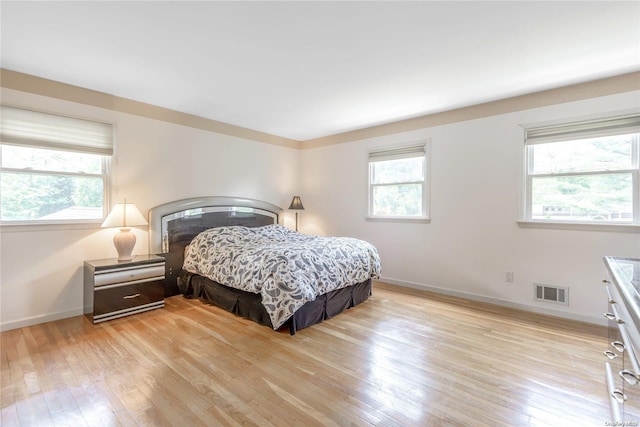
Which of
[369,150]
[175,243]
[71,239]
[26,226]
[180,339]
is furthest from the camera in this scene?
[369,150]

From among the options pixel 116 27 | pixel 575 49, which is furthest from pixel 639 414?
pixel 116 27

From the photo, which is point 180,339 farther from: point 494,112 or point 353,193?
point 494,112

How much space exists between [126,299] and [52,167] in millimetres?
1587

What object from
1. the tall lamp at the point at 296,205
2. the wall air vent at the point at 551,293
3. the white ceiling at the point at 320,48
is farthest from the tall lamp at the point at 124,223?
the wall air vent at the point at 551,293

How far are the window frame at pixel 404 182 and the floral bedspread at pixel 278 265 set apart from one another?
40.3 inches

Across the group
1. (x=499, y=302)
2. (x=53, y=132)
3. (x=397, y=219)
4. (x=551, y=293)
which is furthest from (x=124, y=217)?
(x=551, y=293)

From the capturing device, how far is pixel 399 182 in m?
4.48

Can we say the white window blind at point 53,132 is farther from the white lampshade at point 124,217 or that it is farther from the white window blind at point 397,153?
the white window blind at point 397,153

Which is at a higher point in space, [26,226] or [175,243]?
[26,226]

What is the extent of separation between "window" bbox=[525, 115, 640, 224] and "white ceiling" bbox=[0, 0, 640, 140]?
53 centimetres

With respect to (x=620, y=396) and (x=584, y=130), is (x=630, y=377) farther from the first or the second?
(x=584, y=130)

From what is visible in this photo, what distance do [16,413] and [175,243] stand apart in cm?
237

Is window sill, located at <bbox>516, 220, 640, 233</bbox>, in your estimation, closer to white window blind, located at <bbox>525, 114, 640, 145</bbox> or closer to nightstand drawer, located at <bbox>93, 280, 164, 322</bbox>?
white window blind, located at <bbox>525, 114, 640, 145</bbox>

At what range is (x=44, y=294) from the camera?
300 cm
